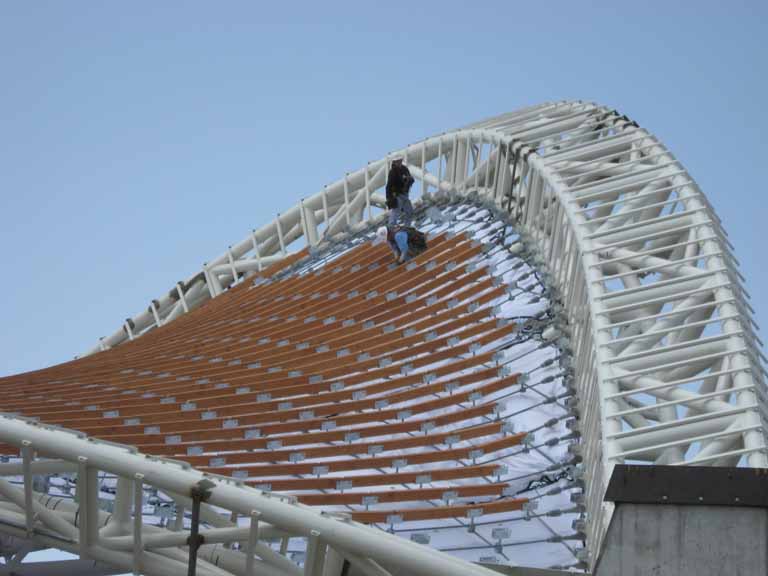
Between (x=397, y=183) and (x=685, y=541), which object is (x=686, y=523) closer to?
(x=685, y=541)

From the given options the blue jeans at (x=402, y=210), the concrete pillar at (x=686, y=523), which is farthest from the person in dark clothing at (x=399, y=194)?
the concrete pillar at (x=686, y=523)

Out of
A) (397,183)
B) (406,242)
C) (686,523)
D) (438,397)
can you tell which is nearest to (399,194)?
(397,183)

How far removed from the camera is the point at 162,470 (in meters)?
12.3

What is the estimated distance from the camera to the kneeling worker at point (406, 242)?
2706cm

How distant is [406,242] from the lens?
88.8ft

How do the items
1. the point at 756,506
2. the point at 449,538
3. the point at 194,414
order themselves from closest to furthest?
the point at 756,506 → the point at 449,538 → the point at 194,414

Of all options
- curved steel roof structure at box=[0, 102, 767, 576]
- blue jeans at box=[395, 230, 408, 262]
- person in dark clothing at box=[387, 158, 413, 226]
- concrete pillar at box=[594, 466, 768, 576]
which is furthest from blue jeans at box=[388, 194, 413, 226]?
concrete pillar at box=[594, 466, 768, 576]

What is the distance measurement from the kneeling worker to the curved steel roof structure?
24 cm

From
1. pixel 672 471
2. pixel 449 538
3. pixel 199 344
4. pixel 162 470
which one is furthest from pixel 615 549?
pixel 199 344

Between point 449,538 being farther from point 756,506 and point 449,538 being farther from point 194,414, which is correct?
point 756,506

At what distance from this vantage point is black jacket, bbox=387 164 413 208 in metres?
28.8

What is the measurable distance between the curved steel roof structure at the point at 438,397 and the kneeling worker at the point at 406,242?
240 millimetres

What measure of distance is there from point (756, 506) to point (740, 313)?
8938mm

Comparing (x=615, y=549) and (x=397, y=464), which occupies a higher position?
(x=615, y=549)
